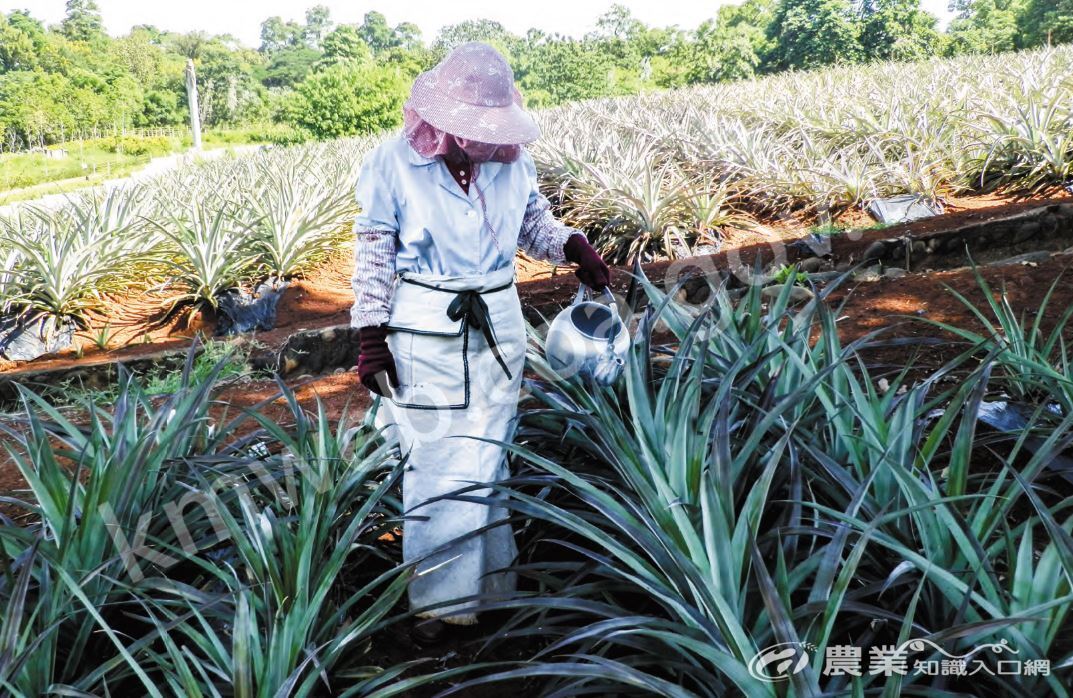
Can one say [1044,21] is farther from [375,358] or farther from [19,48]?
[19,48]

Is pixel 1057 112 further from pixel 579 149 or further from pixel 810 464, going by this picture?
pixel 810 464

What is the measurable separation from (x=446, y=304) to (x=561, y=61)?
1506 inches

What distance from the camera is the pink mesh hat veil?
73.8 inches

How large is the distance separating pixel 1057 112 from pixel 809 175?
1.98 metres

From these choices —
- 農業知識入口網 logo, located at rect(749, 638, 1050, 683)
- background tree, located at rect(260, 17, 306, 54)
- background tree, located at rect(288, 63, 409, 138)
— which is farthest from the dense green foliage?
background tree, located at rect(260, 17, 306, 54)

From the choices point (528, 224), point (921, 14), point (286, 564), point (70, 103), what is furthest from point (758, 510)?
point (70, 103)

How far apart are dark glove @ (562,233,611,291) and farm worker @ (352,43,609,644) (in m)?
0.23

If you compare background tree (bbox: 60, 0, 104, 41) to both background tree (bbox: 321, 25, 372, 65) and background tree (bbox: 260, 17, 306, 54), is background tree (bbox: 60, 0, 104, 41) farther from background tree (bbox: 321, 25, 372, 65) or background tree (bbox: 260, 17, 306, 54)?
background tree (bbox: 321, 25, 372, 65)

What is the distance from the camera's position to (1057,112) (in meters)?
6.60

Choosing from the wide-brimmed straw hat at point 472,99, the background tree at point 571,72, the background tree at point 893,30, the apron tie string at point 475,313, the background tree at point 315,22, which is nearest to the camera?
the wide-brimmed straw hat at point 472,99

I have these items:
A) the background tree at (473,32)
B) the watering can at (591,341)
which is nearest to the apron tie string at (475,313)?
the watering can at (591,341)

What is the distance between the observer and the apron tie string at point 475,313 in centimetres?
197

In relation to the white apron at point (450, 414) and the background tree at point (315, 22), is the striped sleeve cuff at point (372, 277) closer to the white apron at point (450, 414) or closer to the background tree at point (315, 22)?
Answer: the white apron at point (450, 414)

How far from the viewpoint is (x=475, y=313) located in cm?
200
